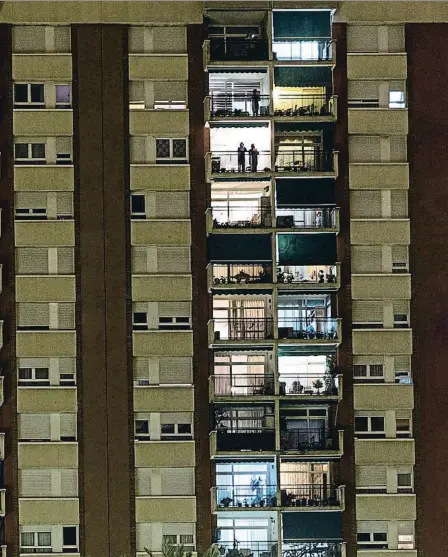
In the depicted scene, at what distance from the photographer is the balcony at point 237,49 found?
2147cm

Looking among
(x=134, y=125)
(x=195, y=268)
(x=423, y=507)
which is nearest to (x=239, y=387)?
(x=195, y=268)

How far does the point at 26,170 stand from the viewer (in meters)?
21.4

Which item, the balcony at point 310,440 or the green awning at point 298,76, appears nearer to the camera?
the balcony at point 310,440

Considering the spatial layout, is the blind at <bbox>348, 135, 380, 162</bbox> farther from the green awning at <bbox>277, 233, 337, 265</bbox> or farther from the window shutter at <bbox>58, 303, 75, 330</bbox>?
the window shutter at <bbox>58, 303, 75, 330</bbox>

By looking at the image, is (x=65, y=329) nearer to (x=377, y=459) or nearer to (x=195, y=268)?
(x=195, y=268)

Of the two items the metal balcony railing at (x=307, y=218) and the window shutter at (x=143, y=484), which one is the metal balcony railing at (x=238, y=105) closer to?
the metal balcony railing at (x=307, y=218)

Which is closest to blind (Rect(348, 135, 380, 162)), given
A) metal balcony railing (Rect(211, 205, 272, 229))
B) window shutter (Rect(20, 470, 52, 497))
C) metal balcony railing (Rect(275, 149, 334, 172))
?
metal balcony railing (Rect(275, 149, 334, 172))

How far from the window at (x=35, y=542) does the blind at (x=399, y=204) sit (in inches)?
378

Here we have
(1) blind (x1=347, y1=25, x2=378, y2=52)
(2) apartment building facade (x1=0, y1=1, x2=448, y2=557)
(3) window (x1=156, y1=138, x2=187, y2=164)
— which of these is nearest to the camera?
(2) apartment building facade (x1=0, y1=1, x2=448, y2=557)

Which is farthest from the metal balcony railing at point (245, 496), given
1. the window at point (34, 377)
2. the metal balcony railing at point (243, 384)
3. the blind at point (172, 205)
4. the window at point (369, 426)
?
the blind at point (172, 205)

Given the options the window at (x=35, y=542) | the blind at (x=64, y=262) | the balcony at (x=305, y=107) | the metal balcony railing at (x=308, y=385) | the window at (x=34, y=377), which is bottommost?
the window at (x=35, y=542)

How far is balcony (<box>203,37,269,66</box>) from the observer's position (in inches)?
845

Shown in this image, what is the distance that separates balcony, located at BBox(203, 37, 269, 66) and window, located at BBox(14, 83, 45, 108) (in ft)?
11.4

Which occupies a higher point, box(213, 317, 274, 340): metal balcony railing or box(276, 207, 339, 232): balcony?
box(276, 207, 339, 232): balcony
